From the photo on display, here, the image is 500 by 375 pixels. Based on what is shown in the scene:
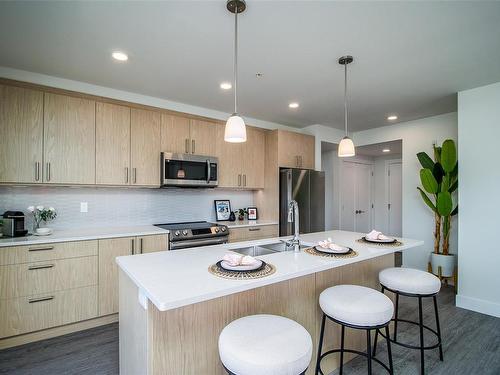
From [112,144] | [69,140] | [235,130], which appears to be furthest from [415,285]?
[69,140]

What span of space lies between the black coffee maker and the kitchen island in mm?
1549

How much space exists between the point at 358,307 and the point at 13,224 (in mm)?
3028

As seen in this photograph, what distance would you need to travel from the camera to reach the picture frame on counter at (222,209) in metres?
4.12

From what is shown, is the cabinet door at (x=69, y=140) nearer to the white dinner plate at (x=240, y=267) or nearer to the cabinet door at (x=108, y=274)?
the cabinet door at (x=108, y=274)

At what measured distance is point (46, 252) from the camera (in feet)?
8.00

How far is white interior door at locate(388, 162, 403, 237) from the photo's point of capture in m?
6.29

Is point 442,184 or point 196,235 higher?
point 442,184

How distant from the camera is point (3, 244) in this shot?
2.26 m

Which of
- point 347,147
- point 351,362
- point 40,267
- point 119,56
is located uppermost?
point 119,56

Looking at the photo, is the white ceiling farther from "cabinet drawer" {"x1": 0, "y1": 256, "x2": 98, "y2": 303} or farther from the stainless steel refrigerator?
"cabinet drawer" {"x1": 0, "y1": 256, "x2": 98, "y2": 303}

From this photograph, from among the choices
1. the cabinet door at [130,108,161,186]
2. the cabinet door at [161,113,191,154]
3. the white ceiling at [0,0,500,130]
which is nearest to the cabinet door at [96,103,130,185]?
the cabinet door at [130,108,161,186]

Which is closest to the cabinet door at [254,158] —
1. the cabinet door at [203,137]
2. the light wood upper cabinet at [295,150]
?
the light wood upper cabinet at [295,150]

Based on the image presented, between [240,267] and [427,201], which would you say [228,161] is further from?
[427,201]

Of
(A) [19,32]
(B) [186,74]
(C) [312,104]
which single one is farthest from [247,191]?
(A) [19,32]
